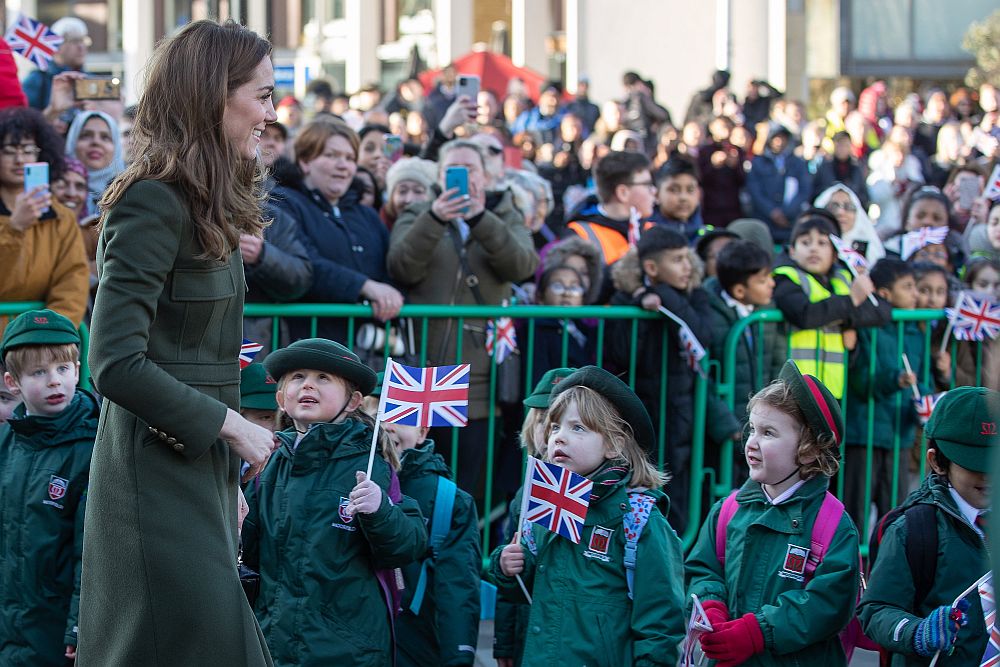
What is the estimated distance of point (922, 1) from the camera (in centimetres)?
3616

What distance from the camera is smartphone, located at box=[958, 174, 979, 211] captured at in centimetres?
1235

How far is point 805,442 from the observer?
4816 mm

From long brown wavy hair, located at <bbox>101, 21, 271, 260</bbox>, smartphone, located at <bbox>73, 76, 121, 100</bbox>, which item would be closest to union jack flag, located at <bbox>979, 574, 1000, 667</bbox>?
long brown wavy hair, located at <bbox>101, 21, 271, 260</bbox>

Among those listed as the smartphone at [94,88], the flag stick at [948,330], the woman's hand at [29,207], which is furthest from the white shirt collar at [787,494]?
the smartphone at [94,88]

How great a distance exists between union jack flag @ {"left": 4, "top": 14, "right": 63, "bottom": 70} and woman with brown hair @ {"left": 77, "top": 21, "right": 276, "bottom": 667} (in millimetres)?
6859

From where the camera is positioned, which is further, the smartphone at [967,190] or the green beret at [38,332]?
the smartphone at [967,190]

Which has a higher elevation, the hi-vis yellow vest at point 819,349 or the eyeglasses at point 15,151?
the eyeglasses at point 15,151

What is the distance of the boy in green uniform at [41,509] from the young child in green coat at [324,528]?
0.62 m

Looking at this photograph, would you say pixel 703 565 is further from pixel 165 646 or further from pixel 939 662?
pixel 165 646

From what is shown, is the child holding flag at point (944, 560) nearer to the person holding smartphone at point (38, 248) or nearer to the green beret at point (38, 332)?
the green beret at point (38, 332)

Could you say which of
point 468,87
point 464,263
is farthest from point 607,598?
point 468,87

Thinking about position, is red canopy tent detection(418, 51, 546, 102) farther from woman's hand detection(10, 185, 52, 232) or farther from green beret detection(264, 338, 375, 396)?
green beret detection(264, 338, 375, 396)

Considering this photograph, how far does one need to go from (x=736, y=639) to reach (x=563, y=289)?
3306 millimetres

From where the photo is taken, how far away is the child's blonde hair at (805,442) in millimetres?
4797
